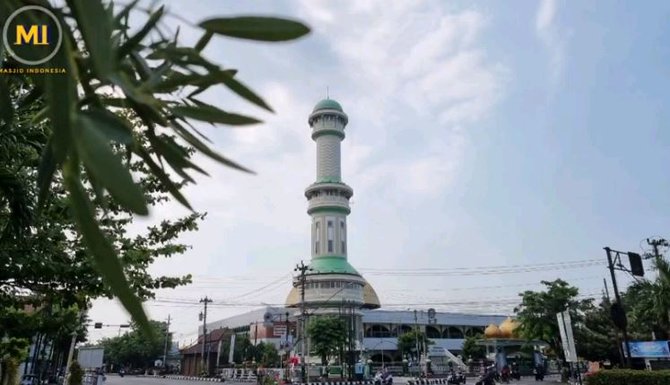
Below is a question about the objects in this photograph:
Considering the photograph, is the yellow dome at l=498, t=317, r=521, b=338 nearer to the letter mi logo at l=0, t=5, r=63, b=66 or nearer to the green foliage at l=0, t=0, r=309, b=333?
the green foliage at l=0, t=0, r=309, b=333

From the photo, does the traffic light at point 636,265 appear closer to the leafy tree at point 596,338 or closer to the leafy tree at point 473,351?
the leafy tree at point 596,338

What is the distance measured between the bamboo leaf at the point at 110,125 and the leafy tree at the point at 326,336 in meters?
34.4

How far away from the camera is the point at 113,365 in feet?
205

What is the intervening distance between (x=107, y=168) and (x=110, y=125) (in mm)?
230

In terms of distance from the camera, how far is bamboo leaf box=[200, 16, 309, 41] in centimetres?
111

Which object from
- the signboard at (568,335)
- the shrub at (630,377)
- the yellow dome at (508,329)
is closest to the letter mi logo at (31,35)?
the signboard at (568,335)

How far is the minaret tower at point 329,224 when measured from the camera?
42.3 m

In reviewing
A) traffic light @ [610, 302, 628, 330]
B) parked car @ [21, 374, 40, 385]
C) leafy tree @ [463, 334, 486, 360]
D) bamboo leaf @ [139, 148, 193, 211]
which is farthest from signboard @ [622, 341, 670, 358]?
leafy tree @ [463, 334, 486, 360]

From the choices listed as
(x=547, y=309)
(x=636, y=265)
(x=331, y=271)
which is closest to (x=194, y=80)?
(x=636, y=265)

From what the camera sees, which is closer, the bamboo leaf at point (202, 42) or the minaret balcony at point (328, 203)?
the bamboo leaf at point (202, 42)

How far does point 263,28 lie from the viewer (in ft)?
3.68

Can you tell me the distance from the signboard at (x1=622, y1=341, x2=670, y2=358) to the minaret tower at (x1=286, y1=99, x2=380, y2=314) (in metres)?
25.0

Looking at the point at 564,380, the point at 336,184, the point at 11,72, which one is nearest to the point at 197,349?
the point at 336,184

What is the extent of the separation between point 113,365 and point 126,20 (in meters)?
70.4
